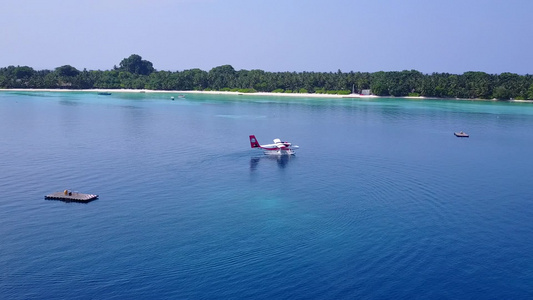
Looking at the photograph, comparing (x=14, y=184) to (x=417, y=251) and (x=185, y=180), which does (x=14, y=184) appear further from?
(x=417, y=251)

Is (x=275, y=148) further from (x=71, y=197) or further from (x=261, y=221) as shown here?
(x=71, y=197)

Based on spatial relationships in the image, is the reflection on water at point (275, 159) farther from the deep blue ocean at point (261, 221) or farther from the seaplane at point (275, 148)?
the seaplane at point (275, 148)

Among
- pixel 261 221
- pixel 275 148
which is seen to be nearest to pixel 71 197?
pixel 261 221

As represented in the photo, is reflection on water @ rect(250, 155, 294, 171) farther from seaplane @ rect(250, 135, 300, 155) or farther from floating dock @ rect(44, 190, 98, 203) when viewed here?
floating dock @ rect(44, 190, 98, 203)

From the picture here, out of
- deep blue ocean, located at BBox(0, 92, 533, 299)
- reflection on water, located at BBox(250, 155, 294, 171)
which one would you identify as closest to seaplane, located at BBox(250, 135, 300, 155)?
reflection on water, located at BBox(250, 155, 294, 171)

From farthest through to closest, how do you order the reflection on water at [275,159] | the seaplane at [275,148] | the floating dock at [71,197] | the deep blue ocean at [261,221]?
the seaplane at [275,148] < the reflection on water at [275,159] < the floating dock at [71,197] < the deep blue ocean at [261,221]

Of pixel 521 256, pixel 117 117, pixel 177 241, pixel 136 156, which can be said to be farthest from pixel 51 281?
pixel 117 117

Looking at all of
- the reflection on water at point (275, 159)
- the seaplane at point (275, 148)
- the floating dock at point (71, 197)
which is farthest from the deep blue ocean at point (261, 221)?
the seaplane at point (275, 148)
